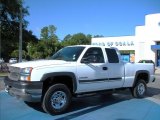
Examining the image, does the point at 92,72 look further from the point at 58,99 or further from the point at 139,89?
the point at 139,89

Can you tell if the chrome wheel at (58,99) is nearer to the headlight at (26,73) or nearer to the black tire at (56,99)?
the black tire at (56,99)

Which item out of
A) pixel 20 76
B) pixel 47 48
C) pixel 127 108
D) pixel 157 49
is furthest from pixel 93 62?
pixel 47 48

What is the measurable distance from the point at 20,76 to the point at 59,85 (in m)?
1.09

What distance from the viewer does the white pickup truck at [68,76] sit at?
835 cm

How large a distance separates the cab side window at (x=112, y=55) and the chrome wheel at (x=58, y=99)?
2.30m

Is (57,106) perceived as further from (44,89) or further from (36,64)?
(36,64)

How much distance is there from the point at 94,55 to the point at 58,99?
204 centimetres

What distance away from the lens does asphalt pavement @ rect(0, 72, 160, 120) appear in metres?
8.41

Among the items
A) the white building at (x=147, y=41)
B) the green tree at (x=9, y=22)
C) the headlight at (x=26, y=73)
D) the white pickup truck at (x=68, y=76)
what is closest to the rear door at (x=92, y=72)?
the white pickup truck at (x=68, y=76)

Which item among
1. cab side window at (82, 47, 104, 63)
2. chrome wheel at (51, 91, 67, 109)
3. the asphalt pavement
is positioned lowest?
the asphalt pavement

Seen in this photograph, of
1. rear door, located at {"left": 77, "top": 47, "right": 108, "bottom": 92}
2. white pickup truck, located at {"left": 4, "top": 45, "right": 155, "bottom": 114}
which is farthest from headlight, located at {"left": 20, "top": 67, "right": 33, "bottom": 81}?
rear door, located at {"left": 77, "top": 47, "right": 108, "bottom": 92}

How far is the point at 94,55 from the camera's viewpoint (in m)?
9.99

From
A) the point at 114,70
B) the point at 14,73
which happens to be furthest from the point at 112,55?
the point at 14,73

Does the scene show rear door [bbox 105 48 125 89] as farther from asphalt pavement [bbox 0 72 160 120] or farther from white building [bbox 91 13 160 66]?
white building [bbox 91 13 160 66]
